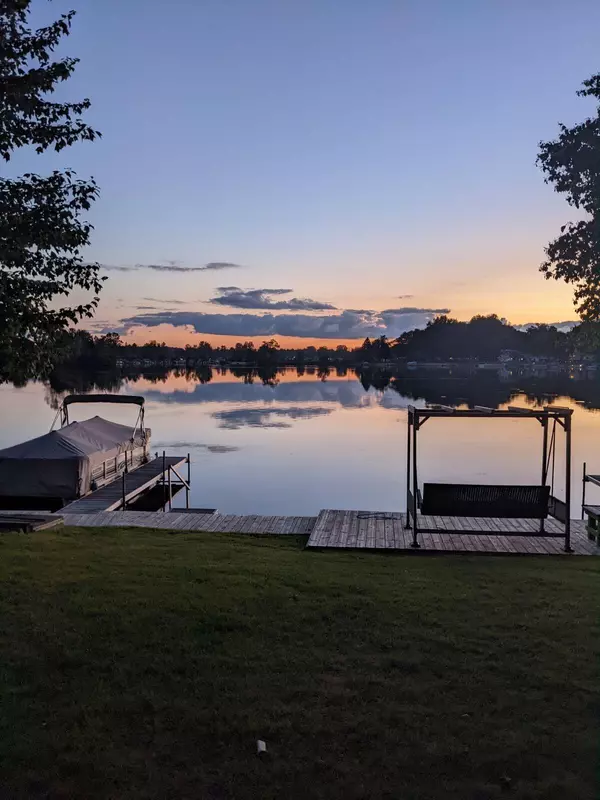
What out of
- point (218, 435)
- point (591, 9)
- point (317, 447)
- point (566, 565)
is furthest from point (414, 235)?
point (566, 565)

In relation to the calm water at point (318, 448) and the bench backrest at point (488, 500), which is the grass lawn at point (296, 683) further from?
the calm water at point (318, 448)

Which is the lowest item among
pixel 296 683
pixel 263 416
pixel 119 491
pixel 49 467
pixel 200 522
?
pixel 119 491

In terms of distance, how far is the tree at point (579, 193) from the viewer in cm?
2022

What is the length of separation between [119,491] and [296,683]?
16.8m

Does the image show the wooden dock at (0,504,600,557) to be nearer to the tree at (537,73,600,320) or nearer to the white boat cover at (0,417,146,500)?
the white boat cover at (0,417,146,500)

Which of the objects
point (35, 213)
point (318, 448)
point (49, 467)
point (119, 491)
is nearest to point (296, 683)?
point (35, 213)

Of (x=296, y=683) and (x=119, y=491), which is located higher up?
(x=296, y=683)

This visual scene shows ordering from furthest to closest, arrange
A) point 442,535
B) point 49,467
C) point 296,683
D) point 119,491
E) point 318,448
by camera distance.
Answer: point 318,448, point 119,491, point 49,467, point 442,535, point 296,683

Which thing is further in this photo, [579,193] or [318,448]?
[318,448]

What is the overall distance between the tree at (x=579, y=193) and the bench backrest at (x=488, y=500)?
11.9 m

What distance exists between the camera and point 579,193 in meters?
21.2

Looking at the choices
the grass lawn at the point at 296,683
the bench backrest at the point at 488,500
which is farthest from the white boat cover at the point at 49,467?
the bench backrest at the point at 488,500

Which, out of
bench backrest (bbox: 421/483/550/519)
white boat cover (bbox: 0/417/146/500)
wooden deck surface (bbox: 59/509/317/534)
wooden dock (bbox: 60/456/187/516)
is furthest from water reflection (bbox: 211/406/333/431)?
bench backrest (bbox: 421/483/550/519)

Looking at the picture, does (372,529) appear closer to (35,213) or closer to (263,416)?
(35,213)
